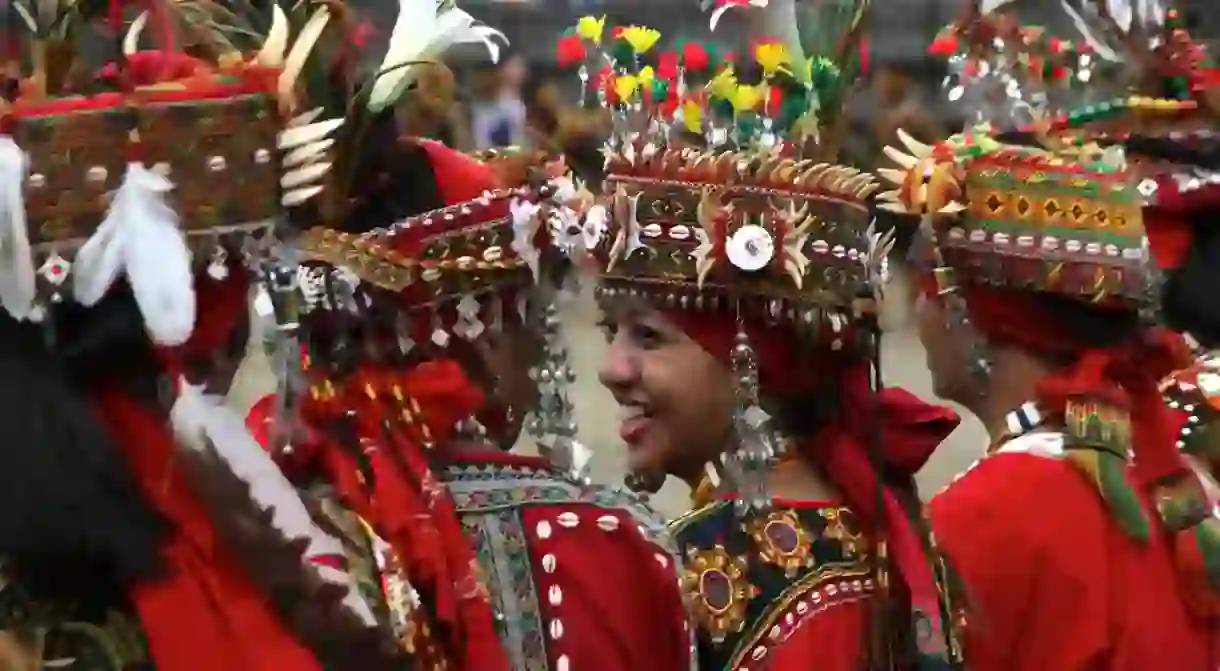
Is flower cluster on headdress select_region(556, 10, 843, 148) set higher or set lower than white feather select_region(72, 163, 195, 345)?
higher

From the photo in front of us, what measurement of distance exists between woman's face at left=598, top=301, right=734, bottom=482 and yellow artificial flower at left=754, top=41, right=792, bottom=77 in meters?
0.37

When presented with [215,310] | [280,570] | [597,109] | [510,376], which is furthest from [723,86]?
[280,570]

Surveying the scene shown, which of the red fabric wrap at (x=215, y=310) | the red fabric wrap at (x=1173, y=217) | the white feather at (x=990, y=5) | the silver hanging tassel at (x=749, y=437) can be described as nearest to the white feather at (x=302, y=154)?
the red fabric wrap at (x=215, y=310)

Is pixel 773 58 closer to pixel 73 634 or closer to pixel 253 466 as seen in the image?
pixel 253 466

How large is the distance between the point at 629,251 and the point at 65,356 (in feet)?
2.66

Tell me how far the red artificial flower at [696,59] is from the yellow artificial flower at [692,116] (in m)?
0.07

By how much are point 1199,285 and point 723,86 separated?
1.17 m

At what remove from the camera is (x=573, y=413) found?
212cm

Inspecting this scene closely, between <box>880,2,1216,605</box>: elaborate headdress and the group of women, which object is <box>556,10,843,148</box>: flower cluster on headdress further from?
<box>880,2,1216,605</box>: elaborate headdress

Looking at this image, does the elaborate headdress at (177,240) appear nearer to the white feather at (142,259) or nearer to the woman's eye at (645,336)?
the white feather at (142,259)

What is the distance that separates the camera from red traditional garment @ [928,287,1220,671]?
1.89 metres

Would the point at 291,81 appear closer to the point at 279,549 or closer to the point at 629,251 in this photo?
the point at 279,549

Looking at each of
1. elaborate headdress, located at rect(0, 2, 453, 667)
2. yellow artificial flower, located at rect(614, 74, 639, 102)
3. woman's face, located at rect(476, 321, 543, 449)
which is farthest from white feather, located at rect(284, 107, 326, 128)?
yellow artificial flower, located at rect(614, 74, 639, 102)

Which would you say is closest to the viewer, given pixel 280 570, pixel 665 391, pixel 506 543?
pixel 280 570
